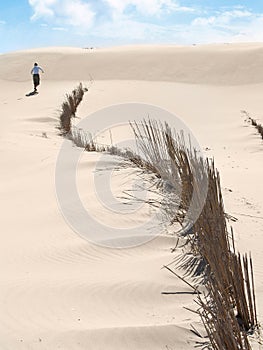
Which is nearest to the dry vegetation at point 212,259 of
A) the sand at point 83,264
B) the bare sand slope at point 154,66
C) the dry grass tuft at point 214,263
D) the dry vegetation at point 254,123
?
the dry grass tuft at point 214,263

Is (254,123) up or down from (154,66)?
down

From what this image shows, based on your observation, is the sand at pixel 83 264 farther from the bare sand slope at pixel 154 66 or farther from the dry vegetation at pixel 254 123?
the bare sand slope at pixel 154 66

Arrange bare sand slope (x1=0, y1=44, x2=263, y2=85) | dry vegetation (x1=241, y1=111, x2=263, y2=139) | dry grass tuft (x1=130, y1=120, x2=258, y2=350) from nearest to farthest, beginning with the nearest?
1. dry grass tuft (x1=130, y1=120, x2=258, y2=350)
2. dry vegetation (x1=241, y1=111, x2=263, y2=139)
3. bare sand slope (x1=0, y1=44, x2=263, y2=85)

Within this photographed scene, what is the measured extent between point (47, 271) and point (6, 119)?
9.97m

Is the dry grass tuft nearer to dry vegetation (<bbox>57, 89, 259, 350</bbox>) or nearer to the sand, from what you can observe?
dry vegetation (<bbox>57, 89, 259, 350</bbox>)

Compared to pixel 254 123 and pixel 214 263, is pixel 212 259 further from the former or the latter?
pixel 254 123

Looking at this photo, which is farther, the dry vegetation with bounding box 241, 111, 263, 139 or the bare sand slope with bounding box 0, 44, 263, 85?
the bare sand slope with bounding box 0, 44, 263, 85

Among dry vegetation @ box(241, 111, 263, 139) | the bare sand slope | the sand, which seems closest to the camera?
the sand

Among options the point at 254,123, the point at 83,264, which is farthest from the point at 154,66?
the point at 83,264

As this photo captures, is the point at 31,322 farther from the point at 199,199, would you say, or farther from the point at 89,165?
the point at 89,165

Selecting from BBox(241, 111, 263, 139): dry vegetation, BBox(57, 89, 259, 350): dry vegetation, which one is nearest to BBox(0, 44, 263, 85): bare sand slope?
BBox(241, 111, 263, 139): dry vegetation

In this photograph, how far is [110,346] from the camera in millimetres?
2131

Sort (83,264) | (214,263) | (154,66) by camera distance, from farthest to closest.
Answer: (154,66) < (83,264) < (214,263)

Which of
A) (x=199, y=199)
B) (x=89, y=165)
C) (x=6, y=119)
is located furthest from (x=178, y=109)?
(x=199, y=199)
